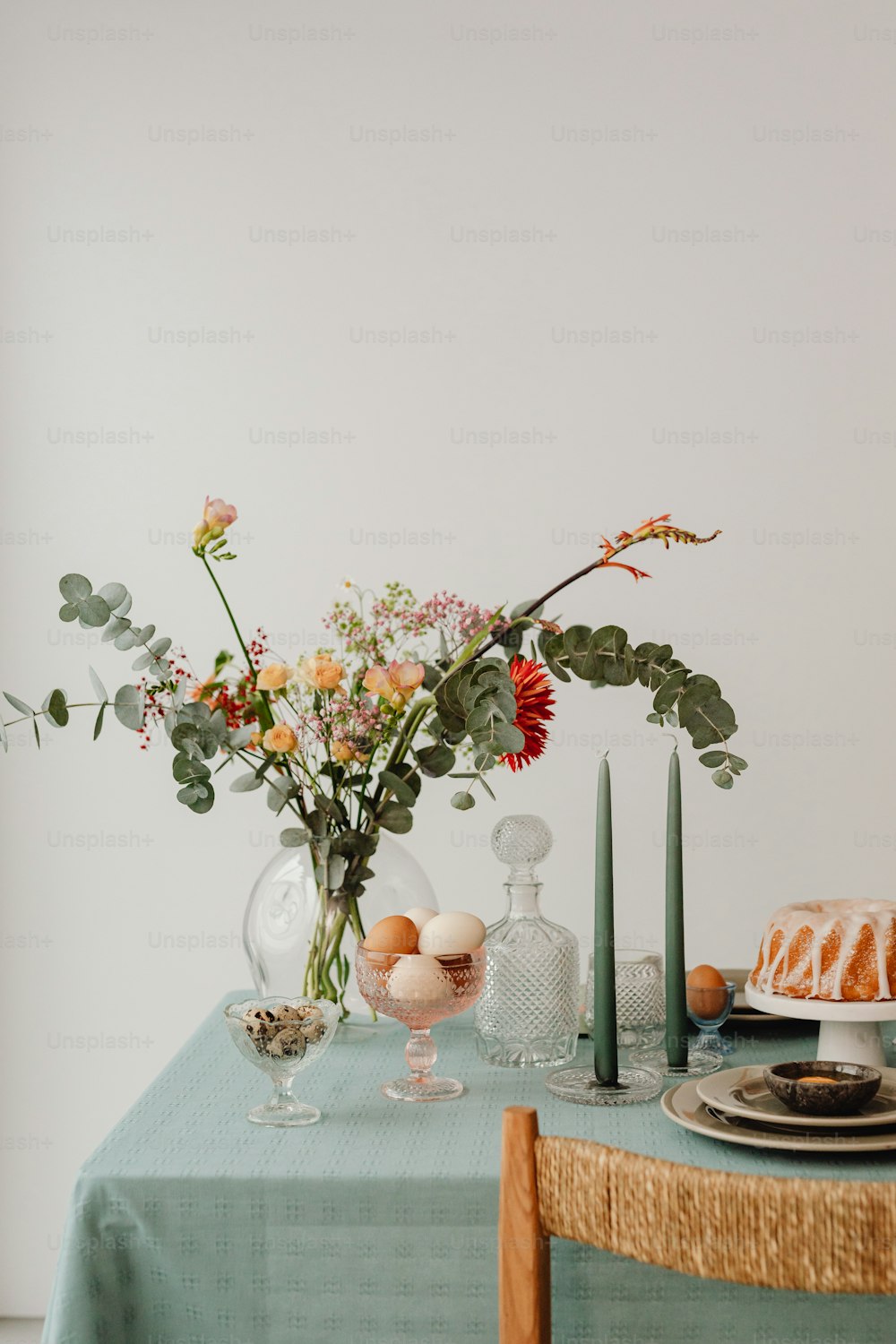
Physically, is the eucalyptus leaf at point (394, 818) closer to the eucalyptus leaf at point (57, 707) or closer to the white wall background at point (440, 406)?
the eucalyptus leaf at point (57, 707)

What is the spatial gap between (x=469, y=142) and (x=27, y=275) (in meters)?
0.88

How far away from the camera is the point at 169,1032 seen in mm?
2393

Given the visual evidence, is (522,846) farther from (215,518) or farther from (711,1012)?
(215,518)

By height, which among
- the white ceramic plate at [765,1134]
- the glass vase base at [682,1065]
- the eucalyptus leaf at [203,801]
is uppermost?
the eucalyptus leaf at [203,801]

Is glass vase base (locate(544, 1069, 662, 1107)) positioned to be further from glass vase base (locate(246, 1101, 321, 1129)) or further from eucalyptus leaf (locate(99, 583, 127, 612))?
eucalyptus leaf (locate(99, 583, 127, 612))

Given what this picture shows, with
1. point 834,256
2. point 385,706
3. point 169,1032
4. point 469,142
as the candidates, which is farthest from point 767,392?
point 169,1032

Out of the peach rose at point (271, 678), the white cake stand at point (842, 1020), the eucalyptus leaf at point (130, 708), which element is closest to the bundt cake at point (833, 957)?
the white cake stand at point (842, 1020)

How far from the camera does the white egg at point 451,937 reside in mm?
1249

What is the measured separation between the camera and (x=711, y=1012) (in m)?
1.42

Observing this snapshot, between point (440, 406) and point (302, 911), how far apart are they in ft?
3.99

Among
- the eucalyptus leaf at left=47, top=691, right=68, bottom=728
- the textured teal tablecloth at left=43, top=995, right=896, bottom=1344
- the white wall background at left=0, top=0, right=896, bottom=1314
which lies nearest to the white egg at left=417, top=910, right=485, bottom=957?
the textured teal tablecloth at left=43, top=995, right=896, bottom=1344

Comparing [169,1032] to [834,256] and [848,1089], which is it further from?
[834,256]

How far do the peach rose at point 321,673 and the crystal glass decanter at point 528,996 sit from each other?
311 millimetres

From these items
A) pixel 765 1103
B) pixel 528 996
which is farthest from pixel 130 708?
pixel 765 1103
